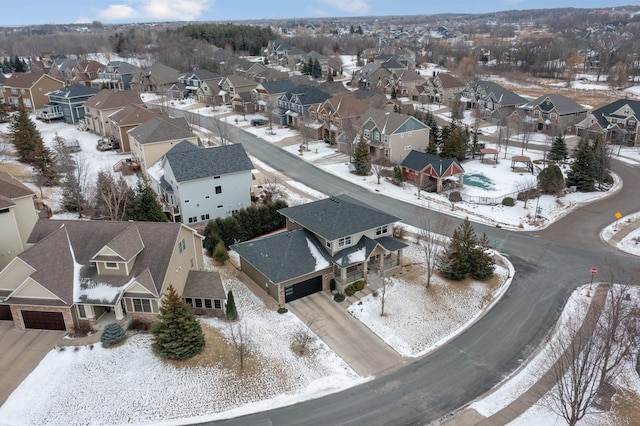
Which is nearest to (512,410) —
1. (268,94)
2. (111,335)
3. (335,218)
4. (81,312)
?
(335,218)

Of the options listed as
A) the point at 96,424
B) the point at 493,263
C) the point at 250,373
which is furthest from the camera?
the point at 493,263

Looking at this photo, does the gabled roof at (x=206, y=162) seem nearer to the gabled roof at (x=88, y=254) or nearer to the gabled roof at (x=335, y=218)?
the gabled roof at (x=335, y=218)

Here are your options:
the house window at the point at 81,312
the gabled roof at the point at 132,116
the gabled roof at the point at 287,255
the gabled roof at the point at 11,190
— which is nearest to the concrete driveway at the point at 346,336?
the gabled roof at the point at 287,255

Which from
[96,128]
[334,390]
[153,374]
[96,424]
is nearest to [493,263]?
[334,390]

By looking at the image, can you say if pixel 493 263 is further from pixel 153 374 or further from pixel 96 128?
pixel 96 128

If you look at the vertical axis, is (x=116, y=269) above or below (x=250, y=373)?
above

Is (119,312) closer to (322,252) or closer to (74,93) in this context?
(322,252)
